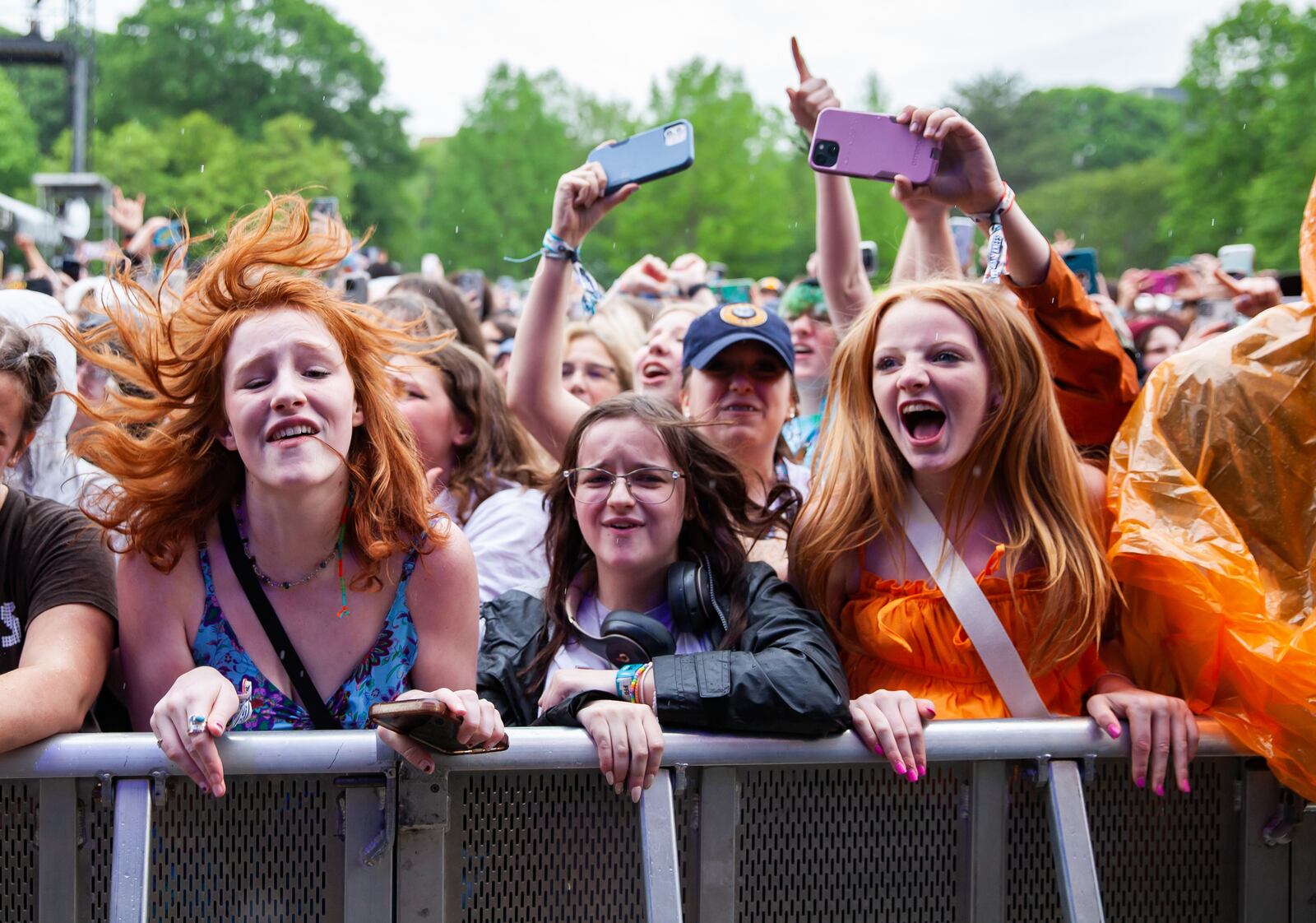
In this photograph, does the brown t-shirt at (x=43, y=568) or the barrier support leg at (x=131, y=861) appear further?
the brown t-shirt at (x=43, y=568)

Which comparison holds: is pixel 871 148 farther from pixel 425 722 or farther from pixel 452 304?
pixel 452 304

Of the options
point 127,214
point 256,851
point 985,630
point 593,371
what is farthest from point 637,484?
point 127,214

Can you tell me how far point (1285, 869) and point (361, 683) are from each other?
179 centimetres

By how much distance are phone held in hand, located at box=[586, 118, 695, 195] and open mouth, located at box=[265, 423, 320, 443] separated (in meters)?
1.23

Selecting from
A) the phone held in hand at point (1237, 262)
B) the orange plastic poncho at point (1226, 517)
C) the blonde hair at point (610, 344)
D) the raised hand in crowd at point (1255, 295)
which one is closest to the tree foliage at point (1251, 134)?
the phone held in hand at point (1237, 262)

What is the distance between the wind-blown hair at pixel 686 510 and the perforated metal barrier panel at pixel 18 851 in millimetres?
1138

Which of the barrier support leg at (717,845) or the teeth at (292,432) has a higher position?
the teeth at (292,432)

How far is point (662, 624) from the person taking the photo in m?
2.68

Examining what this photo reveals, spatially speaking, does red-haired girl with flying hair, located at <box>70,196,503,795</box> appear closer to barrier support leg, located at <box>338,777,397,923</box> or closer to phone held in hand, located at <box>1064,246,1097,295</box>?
barrier support leg, located at <box>338,777,397,923</box>

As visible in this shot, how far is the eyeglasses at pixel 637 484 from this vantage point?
2.90 metres

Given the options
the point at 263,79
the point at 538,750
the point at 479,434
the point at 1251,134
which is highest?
the point at 263,79

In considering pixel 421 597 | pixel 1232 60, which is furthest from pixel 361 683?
pixel 1232 60

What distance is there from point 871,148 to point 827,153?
107 mm

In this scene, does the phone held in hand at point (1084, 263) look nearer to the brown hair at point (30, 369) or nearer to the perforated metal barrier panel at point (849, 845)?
the perforated metal barrier panel at point (849, 845)
